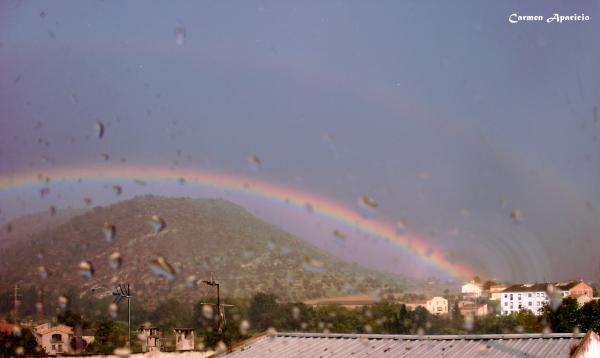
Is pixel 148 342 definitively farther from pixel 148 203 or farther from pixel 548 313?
pixel 148 203

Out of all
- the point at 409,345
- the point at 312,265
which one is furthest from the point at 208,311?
the point at 312,265

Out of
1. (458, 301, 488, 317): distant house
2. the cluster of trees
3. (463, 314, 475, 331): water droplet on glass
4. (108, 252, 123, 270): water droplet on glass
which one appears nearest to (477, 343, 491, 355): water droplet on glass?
the cluster of trees

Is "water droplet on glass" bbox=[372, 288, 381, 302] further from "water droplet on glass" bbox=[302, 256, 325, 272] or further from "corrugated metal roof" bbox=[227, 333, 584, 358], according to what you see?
"corrugated metal roof" bbox=[227, 333, 584, 358]

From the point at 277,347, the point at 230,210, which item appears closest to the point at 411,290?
the point at 230,210

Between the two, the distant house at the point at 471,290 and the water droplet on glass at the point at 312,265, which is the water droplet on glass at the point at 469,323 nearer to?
the distant house at the point at 471,290

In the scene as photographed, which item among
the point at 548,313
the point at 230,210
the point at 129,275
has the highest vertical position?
the point at 230,210
